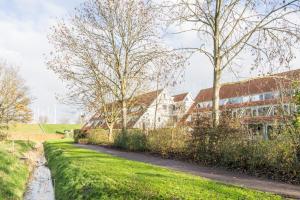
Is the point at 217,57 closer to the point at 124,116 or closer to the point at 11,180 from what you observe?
the point at 11,180

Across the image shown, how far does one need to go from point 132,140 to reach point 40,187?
11479 millimetres

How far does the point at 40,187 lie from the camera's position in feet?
59.6

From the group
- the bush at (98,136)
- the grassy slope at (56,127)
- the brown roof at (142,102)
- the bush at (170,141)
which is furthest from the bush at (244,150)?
the grassy slope at (56,127)

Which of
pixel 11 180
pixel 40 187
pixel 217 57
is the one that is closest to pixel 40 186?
pixel 40 187

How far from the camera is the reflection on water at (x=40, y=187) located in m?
15.9

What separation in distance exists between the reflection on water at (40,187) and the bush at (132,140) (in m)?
6.61

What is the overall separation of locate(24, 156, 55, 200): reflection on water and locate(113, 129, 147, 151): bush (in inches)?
260

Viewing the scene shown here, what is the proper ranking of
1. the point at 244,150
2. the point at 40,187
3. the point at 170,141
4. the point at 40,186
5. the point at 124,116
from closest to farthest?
the point at 244,150 → the point at 40,187 → the point at 40,186 → the point at 170,141 → the point at 124,116

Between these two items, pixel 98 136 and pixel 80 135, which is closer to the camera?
pixel 98 136

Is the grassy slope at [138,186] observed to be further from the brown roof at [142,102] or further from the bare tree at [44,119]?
the bare tree at [44,119]

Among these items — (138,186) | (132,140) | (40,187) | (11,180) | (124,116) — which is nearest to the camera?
(138,186)

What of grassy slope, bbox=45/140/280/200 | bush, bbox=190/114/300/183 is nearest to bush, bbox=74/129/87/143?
bush, bbox=190/114/300/183

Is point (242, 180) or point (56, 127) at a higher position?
point (56, 127)

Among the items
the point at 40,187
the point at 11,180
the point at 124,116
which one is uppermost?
the point at 124,116
